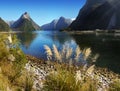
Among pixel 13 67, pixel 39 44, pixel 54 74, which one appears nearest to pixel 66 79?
pixel 54 74

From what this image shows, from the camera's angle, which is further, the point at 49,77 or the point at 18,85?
the point at 18,85

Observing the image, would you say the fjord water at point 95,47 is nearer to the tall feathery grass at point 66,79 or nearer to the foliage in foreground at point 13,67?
the tall feathery grass at point 66,79

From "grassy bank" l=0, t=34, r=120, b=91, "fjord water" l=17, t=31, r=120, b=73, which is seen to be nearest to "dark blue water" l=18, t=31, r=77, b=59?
"fjord water" l=17, t=31, r=120, b=73

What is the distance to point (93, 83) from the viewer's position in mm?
8016

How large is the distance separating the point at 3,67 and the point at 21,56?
1.00 m

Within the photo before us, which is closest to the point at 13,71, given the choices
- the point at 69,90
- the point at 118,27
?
the point at 69,90

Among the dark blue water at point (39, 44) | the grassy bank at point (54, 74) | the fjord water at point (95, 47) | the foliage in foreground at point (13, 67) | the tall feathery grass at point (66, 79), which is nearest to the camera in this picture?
the tall feathery grass at point (66, 79)

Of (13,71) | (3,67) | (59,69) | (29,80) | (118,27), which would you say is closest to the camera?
(59,69)

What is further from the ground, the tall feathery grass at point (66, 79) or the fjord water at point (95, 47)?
the tall feathery grass at point (66, 79)

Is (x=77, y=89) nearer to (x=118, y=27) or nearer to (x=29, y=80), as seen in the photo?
(x=29, y=80)

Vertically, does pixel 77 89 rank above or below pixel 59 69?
below

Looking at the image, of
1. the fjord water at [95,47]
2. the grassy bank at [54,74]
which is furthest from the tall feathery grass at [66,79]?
the fjord water at [95,47]

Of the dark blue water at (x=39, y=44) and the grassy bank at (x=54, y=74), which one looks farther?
the dark blue water at (x=39, y=44)

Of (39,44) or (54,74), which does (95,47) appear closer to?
(39,44)
